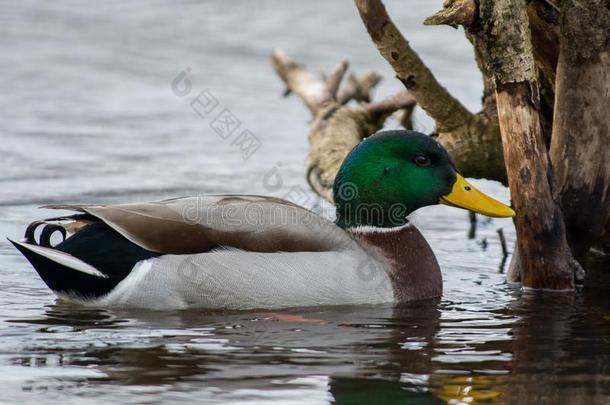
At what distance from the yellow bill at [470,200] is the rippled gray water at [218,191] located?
55 cm

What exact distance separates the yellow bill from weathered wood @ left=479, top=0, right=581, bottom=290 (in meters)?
0.22

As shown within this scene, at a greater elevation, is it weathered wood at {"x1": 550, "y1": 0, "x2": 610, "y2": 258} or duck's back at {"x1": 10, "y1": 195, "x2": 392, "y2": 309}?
weathered wood at {"x1": 550, "y1": 0, "x2": 610, "y2": 258}

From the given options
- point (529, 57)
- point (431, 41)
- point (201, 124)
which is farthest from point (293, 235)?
point (431, 41)

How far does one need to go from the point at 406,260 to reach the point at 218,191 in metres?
3.51

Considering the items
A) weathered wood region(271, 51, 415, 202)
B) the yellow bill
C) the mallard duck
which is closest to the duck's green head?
the yellow bill

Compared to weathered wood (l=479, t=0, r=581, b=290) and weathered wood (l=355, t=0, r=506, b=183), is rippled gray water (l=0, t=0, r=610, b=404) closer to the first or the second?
weathered wood (l=479, t=0, r=581, b=290)

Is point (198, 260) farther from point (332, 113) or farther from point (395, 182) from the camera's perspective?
point (332, 113)

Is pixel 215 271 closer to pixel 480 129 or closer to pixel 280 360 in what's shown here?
pixel 280 360

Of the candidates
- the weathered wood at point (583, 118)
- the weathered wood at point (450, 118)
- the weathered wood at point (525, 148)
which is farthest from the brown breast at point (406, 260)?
the weathered wood at point (450, 118)

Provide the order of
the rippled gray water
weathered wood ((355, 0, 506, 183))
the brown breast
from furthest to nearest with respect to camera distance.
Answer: weathered wood ((355, 0, 506, 183)) < the brown breast < the rippled gray water

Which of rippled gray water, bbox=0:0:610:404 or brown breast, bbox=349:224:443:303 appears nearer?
rippled gray water, bbox=0:0:610:404

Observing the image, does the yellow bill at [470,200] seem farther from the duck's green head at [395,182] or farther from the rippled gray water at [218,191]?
the rippled gray water at [218,191]

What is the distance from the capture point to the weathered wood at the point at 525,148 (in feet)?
24.9

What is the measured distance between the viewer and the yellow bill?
27.0ft
